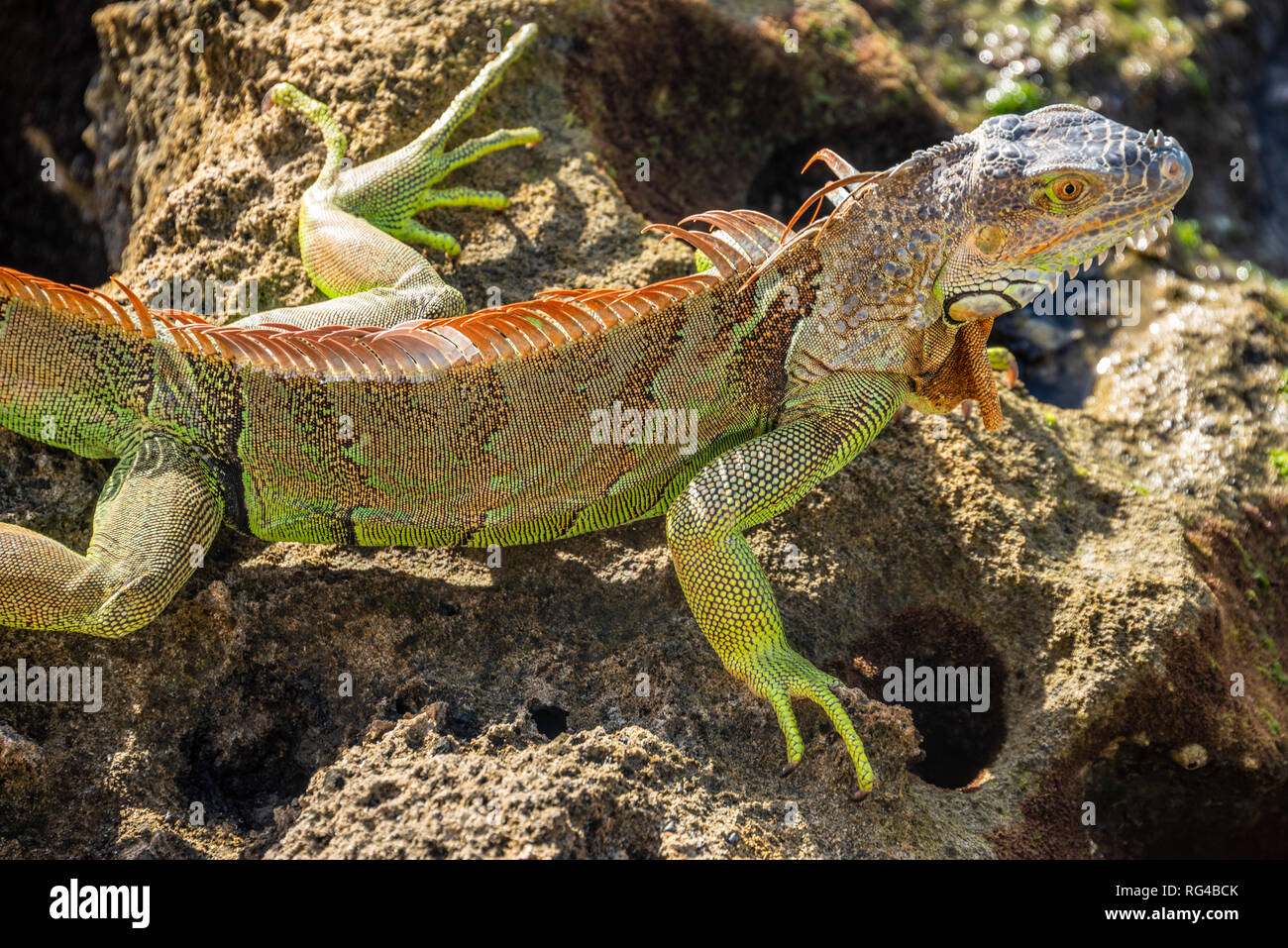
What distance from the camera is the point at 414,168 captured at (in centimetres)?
580

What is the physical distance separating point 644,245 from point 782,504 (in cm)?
187

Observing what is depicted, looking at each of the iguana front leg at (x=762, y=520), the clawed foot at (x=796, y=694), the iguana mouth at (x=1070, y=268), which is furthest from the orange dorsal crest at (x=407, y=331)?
the clawed foot at (x=796, y=694)

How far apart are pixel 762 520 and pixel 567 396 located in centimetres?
95

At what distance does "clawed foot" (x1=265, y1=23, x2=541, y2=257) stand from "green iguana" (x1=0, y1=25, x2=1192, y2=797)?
1.20 meters

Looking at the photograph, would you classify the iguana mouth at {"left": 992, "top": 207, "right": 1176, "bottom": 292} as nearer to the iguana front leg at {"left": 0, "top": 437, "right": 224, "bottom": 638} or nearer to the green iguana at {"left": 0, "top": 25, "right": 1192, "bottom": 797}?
the green iguana at {"left": 0, "top": 25, "right": 1192, "bottom": 797}

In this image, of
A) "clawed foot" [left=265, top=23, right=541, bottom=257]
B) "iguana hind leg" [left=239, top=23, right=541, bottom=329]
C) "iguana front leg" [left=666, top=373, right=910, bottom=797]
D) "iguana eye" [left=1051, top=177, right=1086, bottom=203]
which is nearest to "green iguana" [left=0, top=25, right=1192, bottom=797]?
"iguana front leg" [left=666, top=373, right=910, bottom=797]

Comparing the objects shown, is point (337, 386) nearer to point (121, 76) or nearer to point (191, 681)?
point (191, 681)

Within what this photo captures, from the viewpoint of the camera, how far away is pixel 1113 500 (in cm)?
545

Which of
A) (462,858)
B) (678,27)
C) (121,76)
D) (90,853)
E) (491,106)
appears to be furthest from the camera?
(121,76)

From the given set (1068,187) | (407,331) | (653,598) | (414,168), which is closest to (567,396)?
(407,331)

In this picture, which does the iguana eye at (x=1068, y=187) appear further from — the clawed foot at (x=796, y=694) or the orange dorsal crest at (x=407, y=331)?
the clawed foot at (x=796, y=694)

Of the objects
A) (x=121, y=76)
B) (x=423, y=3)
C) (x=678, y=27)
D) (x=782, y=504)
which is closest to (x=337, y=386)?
(x=782, y=504)

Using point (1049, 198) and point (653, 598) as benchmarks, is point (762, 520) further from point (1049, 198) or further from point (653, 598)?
point (1049, 198)

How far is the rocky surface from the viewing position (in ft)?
13.3
